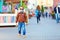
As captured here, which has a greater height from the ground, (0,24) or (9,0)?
(9,0)

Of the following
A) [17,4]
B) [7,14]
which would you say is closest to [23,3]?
[17,4]

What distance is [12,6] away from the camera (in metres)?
24.0

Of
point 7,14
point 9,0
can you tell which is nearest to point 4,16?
point 7,14

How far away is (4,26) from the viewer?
922 inches

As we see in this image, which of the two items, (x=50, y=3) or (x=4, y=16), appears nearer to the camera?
(x=4, y=16)

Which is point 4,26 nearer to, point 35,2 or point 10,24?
point 10,24

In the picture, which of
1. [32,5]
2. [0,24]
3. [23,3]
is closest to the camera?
[0,24]

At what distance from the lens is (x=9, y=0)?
79.9ft

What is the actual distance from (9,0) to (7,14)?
1.69 m

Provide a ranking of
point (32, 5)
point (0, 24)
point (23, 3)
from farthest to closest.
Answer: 1. point (32, 5)
2. point (23, 3)
3. point (0, 24)

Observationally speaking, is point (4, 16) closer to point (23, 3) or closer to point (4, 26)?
point (4, 26)

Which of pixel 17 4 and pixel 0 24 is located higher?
pixel 17 4

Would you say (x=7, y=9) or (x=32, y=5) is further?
(x=32, y=5)

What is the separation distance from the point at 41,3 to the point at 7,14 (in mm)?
34474
